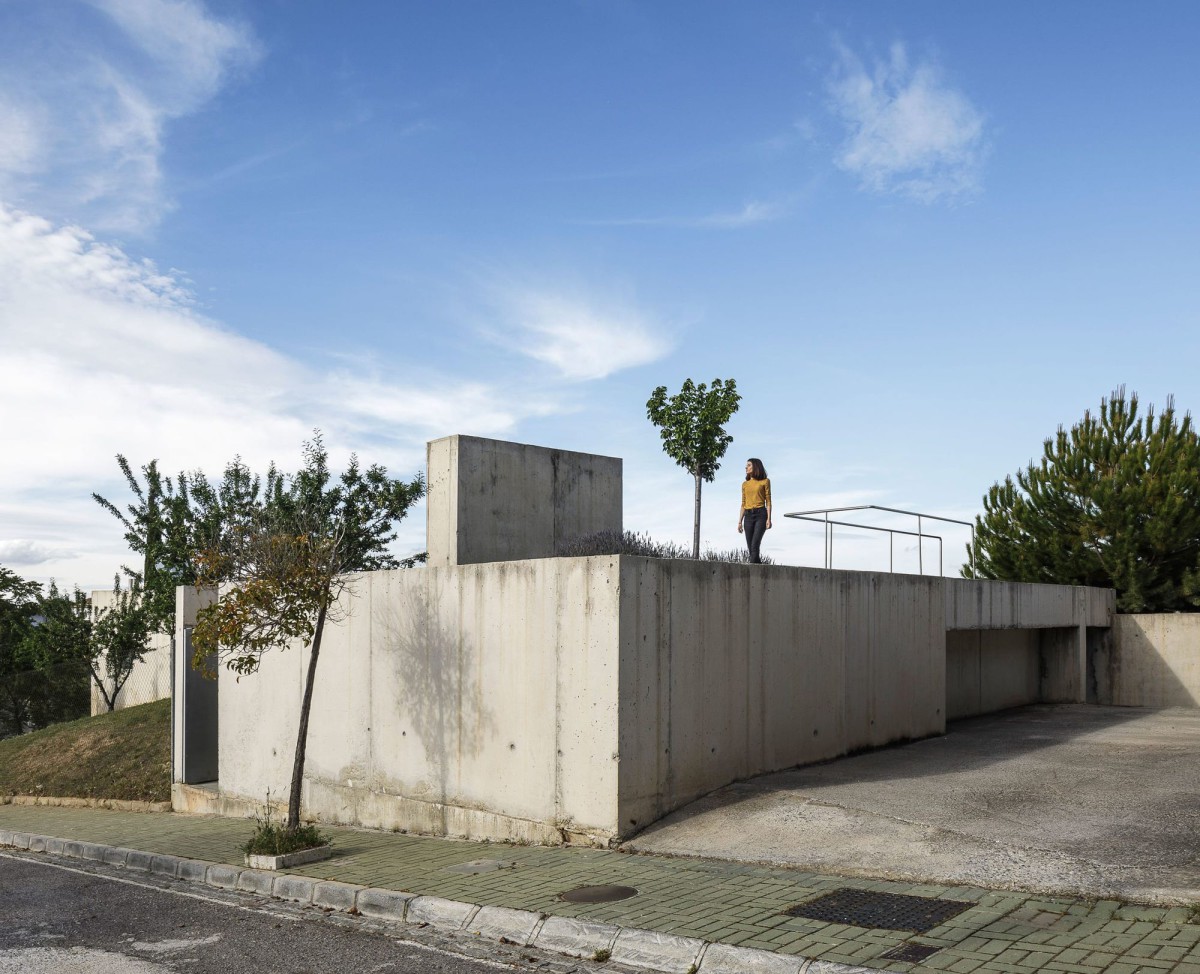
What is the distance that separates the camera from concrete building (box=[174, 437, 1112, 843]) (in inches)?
399

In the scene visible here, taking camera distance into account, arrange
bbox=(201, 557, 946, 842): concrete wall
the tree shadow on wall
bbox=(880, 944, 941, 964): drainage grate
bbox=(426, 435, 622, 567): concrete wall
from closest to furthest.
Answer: bbox=(880, 944, 941, 964): drainage grate, bbox=(201, 557, 946, 842): concrete wall, the tree shadow on wall, bbox=(426, 435, 622, 567): concrete wall

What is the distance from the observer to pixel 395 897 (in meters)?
8.26

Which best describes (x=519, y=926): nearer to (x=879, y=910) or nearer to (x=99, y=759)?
(x=879, y=910)

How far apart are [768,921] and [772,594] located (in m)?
5.38

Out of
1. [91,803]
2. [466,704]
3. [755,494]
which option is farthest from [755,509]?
[91,803]

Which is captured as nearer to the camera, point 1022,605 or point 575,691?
point 575,691

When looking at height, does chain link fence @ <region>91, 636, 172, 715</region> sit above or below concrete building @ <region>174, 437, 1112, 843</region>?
below

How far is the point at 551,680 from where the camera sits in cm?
1047

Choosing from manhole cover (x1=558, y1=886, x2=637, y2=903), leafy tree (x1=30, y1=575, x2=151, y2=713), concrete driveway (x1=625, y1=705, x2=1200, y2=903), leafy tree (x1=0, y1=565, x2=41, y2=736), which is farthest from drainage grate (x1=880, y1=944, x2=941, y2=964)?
leafy tree (x1=0, y1=565, x2=41, y2=736)

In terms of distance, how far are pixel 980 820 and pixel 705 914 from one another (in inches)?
132

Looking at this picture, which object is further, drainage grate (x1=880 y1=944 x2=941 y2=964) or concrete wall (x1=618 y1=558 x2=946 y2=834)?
concrete wall (x1=618 y1=558 x2=946 y2=834)

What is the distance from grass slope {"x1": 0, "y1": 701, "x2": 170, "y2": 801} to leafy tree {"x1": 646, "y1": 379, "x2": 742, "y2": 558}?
12.7 meters

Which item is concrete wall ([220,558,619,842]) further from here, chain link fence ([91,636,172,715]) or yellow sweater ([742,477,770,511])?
chain link fence ([91,636,172,715])

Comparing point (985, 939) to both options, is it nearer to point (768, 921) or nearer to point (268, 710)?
point (768, 921)
